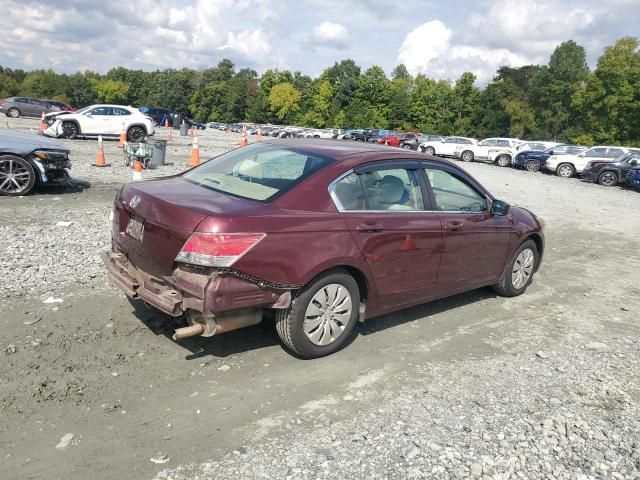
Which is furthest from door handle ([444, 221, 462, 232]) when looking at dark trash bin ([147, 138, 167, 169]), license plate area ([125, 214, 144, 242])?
dark trash bin ([147, 138, 167, 169])

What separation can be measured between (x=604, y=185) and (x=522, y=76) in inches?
3044

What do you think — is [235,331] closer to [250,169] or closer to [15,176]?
[250,169]

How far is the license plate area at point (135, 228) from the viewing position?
3961mm

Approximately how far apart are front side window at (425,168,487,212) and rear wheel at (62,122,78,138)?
66.6 ft

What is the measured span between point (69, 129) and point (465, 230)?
67.5 feet

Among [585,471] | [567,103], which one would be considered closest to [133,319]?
[585,471]

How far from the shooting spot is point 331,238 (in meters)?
3.97

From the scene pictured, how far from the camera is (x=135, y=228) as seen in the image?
13.3ft

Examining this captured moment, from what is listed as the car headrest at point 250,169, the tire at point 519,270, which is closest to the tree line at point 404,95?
the tire at point 519,270

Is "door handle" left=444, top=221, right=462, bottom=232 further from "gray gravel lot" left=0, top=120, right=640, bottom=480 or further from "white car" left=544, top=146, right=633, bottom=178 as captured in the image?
"white car" left=544, top=146, right=633, bottom=178

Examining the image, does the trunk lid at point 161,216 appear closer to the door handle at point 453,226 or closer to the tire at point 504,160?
the door handle at point 453,226

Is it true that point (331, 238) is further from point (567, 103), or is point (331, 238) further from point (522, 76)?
point (522, 76)

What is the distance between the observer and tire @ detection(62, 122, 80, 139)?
2134cm

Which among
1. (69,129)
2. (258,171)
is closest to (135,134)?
(69,129)
